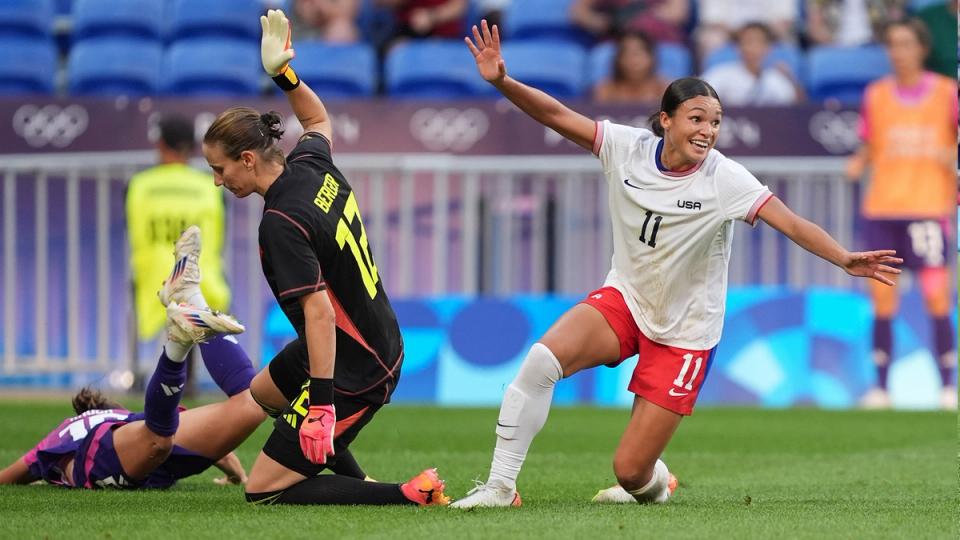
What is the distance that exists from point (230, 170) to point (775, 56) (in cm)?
876

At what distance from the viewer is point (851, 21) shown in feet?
47.4

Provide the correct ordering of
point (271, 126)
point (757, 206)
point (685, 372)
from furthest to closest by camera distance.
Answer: point (685, 372) < point (757, 206) < point (271, 126)

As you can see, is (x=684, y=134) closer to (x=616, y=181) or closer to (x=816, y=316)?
(x=616, y=181)

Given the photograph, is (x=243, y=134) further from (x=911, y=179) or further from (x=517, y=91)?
(x=911, y=179)

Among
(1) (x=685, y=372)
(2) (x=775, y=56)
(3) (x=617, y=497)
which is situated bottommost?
(3) (x=617, y=497)

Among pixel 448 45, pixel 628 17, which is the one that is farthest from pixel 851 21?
pixel 448 45

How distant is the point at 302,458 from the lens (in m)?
5.95

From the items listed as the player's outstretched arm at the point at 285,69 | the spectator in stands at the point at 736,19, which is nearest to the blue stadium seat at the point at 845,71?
the spectator in stands at the point at 736,19

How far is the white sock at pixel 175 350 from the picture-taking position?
20.5ft

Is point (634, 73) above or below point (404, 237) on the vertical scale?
above

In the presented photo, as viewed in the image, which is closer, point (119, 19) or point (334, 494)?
point (334, 494)

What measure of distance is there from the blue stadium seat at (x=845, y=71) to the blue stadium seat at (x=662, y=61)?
3.75 ft

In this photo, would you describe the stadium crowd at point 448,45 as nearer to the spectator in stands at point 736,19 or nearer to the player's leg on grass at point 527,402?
the spectator in stands at point 736,19

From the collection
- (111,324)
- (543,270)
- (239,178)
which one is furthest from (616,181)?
(111,324)
